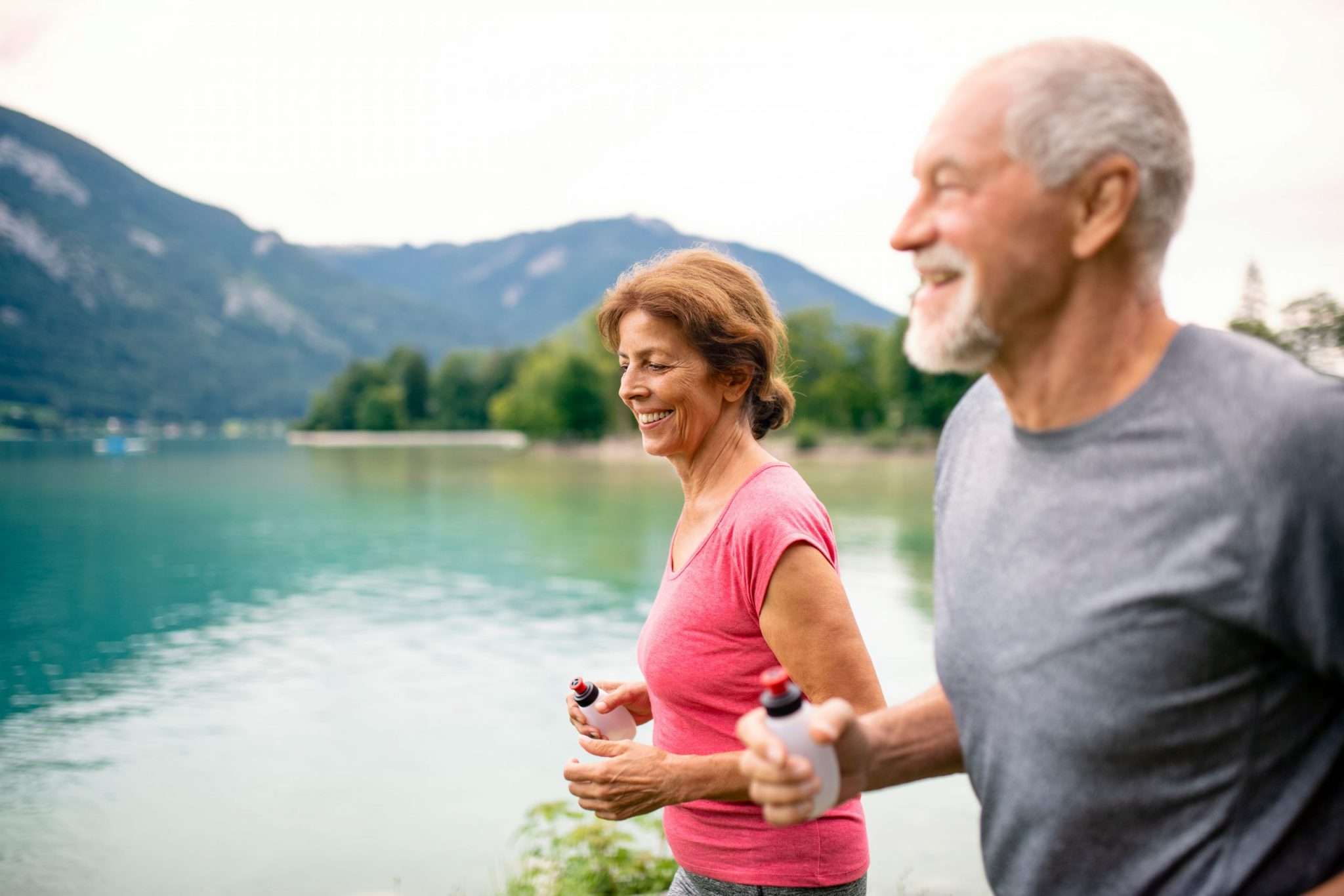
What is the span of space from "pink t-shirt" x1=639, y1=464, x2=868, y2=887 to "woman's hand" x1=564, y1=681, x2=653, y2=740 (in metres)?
0.26

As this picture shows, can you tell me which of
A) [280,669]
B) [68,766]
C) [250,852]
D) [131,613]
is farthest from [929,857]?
[131,613]

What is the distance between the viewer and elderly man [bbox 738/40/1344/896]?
1290 millimetres

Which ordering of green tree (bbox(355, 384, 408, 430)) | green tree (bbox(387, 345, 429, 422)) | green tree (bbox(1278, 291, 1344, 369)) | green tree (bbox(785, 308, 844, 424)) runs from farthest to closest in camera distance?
green tree (bbox(387, 345, 429, 422)) → green tree (bbox(355, 384, 408, 430)) → green tree (bbox(785, 308, 844, 424)) → green tree (bbox(1278, 291, 1344, 369))

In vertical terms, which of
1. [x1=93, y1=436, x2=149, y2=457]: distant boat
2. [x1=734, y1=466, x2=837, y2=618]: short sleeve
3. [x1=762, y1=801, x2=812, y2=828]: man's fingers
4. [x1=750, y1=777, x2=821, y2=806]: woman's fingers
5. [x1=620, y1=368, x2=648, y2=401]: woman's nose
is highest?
[x1=620, y1=368, x2=648, y2=401]: woman's nose

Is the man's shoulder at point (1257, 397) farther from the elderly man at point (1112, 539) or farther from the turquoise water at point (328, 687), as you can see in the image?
the turquoise water at point (328, 687)

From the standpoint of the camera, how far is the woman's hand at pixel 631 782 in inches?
87.6

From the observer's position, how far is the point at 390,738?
36.3 feet

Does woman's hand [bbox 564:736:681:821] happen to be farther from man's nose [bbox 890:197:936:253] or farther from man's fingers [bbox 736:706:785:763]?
man's nose [bbox 890:197:936:253]

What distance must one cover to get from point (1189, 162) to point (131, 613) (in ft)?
65.8

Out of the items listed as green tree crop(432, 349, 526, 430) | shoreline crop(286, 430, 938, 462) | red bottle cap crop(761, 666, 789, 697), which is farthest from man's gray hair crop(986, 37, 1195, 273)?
green tree crop(432, 349, 526, 430)

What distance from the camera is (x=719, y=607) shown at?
2.42m

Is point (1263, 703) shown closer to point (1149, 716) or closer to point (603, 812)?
point (1149, 716)

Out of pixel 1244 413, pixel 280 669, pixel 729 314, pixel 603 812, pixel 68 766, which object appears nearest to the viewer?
pixel 1244 413

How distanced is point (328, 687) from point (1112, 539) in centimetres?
1296
